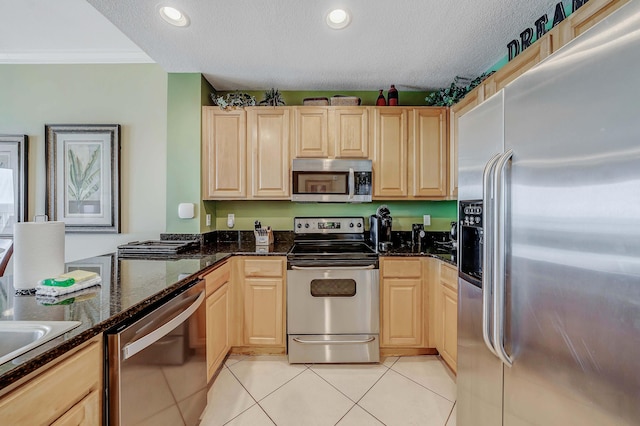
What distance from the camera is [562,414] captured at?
790 millimetres

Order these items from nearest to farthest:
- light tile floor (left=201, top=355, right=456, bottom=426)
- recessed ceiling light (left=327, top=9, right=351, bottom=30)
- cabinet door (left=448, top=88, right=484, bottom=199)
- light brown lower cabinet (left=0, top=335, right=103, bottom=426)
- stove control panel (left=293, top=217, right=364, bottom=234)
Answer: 1. light brown lower cabinet (left=0, top=335, right=103, bottom=426)
2. light tile floor (left=201, top=355, right=456, bottom=426)
3. recessed ceiling light (left=327, top=9, right=351, bottom=30)
4. cabinet door (left=448, top=88, right=484, bottom=199)
5. stove control panel (left=293, top=217, right=364, bottom=234)

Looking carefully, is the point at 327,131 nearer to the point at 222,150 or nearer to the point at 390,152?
the point at 390,152

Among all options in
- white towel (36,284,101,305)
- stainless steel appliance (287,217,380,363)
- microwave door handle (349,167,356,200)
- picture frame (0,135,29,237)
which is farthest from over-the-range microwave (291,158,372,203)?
picture frame (0,135,29,237)

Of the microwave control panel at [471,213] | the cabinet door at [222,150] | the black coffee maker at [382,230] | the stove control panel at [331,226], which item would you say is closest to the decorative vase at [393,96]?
the black coffee maker at [382,230]

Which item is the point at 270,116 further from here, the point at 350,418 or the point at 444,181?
the point at 350,418

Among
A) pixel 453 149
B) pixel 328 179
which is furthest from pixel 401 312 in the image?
pixel 453 149

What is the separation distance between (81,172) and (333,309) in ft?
9.20

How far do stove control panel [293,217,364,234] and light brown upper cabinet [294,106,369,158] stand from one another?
2.24 ft

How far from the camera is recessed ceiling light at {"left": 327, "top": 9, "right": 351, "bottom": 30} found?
5.76ft

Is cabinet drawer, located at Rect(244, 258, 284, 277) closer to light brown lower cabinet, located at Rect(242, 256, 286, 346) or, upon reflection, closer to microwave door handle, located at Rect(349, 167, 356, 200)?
light brown lower cabinet, located at Rect(242, 256, 286, 346)

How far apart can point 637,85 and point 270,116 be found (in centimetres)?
243

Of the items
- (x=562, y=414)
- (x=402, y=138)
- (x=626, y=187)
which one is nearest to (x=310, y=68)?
(x=402, y=138)

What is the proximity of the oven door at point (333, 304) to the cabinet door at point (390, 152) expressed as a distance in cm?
87

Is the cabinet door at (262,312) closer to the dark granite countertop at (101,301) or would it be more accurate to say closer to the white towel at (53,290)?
the dark granite countertop at (101,301)
